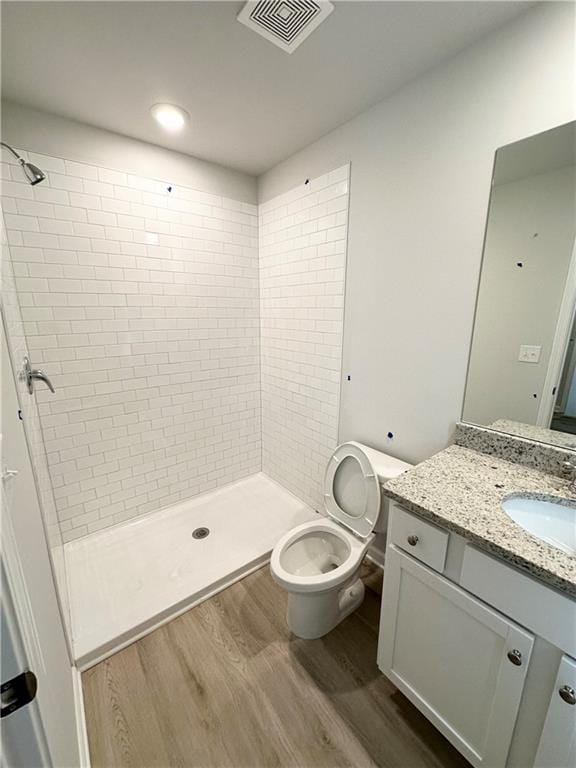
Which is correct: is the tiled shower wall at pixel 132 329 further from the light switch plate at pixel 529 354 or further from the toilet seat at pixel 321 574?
the light switch plate at pixel 529 354

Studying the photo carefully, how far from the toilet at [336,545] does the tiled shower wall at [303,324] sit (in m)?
0.39

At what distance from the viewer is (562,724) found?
2.37ft

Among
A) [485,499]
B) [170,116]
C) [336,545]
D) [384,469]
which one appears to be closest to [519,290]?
[485,499]

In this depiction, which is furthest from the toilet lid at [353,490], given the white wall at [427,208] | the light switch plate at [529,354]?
the light switch plate at [529,354]

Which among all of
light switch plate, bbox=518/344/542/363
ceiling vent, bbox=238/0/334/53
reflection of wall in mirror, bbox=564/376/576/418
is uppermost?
ceiling vent, bbox=238/0/334/53

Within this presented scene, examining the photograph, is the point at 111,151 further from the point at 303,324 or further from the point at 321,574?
the point at 321,574

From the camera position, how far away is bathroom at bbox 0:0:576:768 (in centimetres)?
91

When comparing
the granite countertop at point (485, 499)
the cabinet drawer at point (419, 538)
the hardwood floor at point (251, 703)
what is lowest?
the hardwood floor at point (251, 703)

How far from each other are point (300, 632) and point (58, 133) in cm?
273

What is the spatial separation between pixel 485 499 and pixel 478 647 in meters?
0.40

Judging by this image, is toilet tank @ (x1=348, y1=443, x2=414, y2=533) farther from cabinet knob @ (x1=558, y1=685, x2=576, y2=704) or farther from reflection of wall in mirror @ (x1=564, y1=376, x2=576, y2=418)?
cabinet knob @ (x1=558, y1=685, x2=576, y2=704)

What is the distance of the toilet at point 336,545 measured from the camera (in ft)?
4.58

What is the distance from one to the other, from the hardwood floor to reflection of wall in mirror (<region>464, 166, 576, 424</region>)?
119cm

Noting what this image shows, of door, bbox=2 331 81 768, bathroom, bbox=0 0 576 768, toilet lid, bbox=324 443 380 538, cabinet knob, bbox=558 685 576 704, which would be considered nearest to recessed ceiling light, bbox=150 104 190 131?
bathroom, bbox=0 0 576 768
